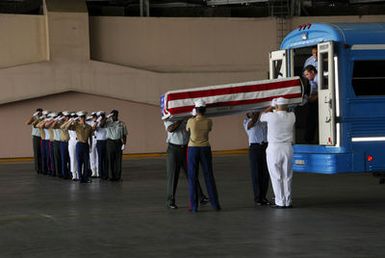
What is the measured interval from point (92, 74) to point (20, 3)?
487cm

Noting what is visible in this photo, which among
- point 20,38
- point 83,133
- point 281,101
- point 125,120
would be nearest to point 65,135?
point 83,133

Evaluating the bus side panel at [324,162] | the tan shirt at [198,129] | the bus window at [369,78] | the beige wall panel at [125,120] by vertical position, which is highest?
the bus window at [369,78]

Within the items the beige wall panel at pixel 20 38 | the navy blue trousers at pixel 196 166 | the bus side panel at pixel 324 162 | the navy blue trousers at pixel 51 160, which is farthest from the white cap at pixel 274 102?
the beige wall panel at pixel 20 38

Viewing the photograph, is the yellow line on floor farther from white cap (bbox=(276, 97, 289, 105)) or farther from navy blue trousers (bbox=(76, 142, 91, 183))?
white cap (bbox=(276, 97, 289, 105))

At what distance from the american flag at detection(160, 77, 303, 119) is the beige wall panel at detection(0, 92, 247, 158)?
21.3 m

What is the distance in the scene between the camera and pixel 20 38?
3444 centimetres

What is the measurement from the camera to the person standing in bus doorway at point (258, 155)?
605 inches

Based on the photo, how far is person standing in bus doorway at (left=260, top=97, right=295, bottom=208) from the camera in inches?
567

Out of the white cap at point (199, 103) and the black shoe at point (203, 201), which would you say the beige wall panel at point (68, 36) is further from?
the white cap at point (199, 103)

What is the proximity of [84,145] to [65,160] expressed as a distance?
1.94 metres

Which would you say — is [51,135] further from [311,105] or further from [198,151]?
[311,105]

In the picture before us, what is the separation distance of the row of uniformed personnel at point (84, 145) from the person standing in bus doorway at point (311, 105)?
337 inches

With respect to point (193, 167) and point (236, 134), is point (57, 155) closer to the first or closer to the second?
point (193, 167)

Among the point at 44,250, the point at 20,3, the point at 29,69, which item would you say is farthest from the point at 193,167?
the point at 20,3
